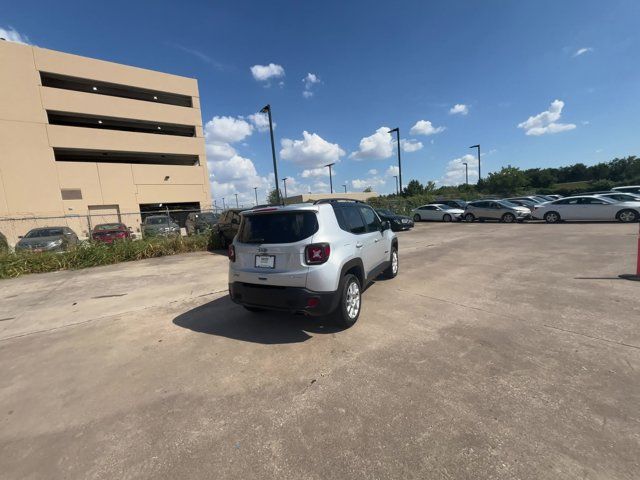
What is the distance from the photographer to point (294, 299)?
12.3 ft

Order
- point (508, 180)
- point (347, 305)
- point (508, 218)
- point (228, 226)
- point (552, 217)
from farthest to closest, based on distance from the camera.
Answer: point (508, 180) → point (508, 218) → point (552, 217) → point (228, 226) → point (347, 305)

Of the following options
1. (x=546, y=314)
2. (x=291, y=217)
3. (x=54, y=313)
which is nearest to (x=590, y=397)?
(x=546, y=314)

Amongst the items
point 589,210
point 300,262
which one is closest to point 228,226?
point 300,262

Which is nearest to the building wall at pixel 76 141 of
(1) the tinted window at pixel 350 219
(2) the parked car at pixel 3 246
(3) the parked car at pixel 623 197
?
(2) the parked car at pixel 3 246

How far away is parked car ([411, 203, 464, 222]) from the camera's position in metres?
22.1

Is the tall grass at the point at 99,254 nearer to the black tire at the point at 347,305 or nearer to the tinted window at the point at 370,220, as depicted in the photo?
the tinted window at the point at 370,220

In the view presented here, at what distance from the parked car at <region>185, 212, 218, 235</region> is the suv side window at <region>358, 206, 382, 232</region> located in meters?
9.56

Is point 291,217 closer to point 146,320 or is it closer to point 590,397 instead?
point 146,320

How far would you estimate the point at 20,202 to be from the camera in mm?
22547

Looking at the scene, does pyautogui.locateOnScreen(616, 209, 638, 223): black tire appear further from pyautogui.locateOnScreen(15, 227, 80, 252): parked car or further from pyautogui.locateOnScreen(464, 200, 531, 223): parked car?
pyautogui.locateOnScreen(15, 227, 80, 252): parked car

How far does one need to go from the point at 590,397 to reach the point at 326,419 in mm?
2266

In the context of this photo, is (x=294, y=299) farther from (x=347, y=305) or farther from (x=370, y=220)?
(x=370, y=220)

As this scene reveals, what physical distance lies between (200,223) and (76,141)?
18686 mm

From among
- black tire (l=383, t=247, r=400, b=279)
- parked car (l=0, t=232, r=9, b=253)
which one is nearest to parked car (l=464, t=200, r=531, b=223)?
black tire (l=383, t=247, r=400, b=279)
